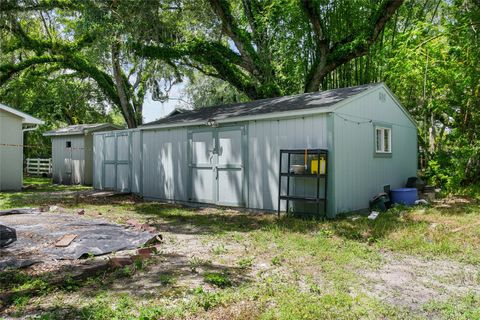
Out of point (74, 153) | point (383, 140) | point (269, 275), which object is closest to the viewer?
point (269, 275)

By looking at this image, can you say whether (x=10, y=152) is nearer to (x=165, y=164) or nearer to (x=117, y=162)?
(x=117, y=162)

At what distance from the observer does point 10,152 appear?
44.1ft

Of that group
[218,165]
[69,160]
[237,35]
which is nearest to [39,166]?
[69,160]

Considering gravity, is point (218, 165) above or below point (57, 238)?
above

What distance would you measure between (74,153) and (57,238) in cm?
1202

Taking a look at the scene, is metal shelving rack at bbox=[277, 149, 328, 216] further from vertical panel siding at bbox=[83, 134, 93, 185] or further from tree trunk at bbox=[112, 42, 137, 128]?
vertical panel siding at bbox=[83, 134, 93, 185]

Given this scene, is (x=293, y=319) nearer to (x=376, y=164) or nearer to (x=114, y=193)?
(x=376, y=164)

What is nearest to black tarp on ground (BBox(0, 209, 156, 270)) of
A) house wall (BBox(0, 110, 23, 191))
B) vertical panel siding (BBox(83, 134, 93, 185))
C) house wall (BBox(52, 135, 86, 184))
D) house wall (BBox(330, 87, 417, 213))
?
house wall (BBox(330, 87, 417, 213))

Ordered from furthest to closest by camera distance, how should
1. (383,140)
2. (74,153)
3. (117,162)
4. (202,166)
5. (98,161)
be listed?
(74,153) → (98,161) → (117,162) → (202,166) → (383,140)

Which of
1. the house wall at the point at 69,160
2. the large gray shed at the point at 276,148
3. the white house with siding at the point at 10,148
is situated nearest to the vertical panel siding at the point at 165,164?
the large gray shed at the point at 276,148

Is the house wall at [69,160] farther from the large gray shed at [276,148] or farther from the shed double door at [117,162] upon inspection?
the large gray shed at [276,148]

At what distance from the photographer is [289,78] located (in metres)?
15.8

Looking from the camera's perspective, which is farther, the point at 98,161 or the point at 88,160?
the point at 88,160

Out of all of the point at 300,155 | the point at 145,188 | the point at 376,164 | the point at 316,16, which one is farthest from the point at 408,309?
the point at 316,16
